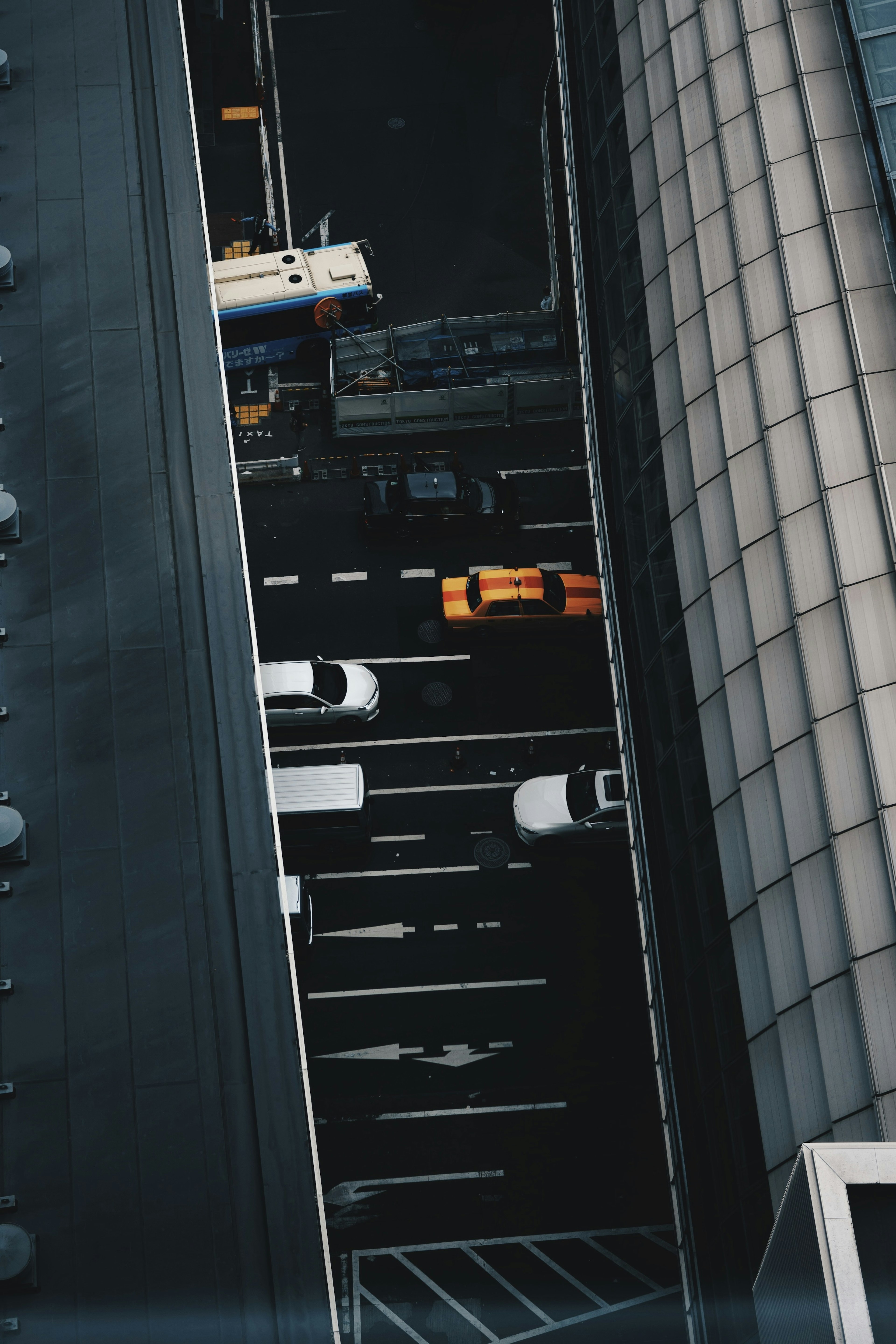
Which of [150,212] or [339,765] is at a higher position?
[150,212]

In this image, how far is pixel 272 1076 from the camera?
2386 cm

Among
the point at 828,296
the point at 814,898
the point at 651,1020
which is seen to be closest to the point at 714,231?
the point at 828,296

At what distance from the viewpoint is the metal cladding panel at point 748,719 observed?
26234 millimetres

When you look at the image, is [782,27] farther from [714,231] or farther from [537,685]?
[537,685]

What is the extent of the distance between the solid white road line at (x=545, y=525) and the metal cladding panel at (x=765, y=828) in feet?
66.1

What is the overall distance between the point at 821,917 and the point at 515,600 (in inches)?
774

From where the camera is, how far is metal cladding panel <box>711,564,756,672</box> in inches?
1076

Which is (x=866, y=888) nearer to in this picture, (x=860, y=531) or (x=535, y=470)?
(x=860, y=531)

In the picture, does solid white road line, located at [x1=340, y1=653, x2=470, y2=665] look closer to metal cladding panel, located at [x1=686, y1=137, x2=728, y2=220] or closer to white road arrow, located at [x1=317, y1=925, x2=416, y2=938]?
white road arrow, located at [x1=317, y1=925, x2=416, y2=938]

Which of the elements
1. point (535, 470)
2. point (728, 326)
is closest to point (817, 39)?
point (728, 326)

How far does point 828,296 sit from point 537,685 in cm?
1689

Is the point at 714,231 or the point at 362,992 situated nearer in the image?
the point at 714,231

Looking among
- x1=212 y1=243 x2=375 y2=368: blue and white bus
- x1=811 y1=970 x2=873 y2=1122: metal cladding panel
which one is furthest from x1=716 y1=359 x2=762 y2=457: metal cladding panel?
x1=212 y1=243 x2=375 y2=368: blue and white bus

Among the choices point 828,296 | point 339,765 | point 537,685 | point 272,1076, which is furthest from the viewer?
point 537,685
